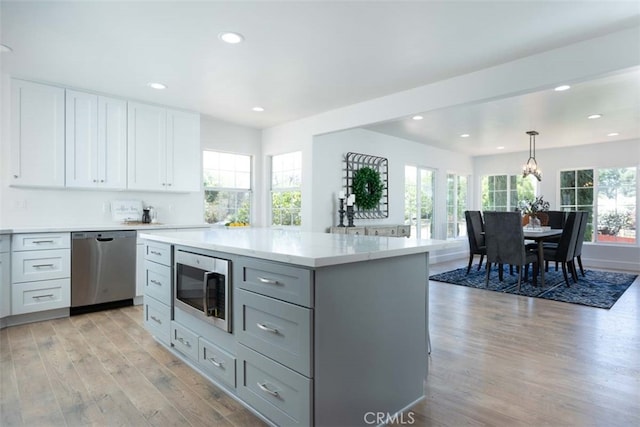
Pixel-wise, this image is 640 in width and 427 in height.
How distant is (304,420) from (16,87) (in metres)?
4.19

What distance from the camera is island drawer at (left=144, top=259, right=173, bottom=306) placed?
8.69 feet

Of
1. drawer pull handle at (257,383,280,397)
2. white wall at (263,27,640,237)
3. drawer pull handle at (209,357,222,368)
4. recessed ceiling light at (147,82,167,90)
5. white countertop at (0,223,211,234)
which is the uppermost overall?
recessed ceiling light at (147,82,167,90)

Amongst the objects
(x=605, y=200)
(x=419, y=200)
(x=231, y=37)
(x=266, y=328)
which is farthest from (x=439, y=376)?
(x=605, y=200)

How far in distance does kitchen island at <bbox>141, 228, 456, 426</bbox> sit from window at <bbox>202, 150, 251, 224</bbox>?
3439 millimetres

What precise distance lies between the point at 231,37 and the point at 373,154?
377 cm

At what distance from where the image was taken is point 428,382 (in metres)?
2.26

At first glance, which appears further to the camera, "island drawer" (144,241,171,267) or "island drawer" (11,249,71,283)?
"island drawer" (11,249,71,283)

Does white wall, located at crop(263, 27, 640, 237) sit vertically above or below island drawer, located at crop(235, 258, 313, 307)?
above

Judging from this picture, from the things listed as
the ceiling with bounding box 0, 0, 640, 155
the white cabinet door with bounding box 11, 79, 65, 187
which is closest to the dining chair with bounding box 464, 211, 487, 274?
the ceiling with bounding box 0, 0, 640, 155

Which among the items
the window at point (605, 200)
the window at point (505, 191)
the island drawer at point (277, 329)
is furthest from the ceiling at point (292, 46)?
the window at point (505, 191)

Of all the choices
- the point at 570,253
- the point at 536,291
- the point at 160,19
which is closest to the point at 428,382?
the point at 160,19

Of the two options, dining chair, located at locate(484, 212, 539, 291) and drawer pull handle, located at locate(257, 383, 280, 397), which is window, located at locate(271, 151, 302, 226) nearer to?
dining chair, located at locate(484, 212, 539, 291)

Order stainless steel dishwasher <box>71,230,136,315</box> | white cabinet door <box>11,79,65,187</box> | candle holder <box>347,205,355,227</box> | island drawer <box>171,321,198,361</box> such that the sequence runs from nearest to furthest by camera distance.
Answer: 1. island drawer <box>171,321,198,361</box>
2. white cabinet door <box>11,79,65,187</box>
3. stainless steel dishwasher <box>71,230,136,315</box>
4. candle holder <box>347,205,355,227</box>

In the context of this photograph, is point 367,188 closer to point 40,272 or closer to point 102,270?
point 102,270
